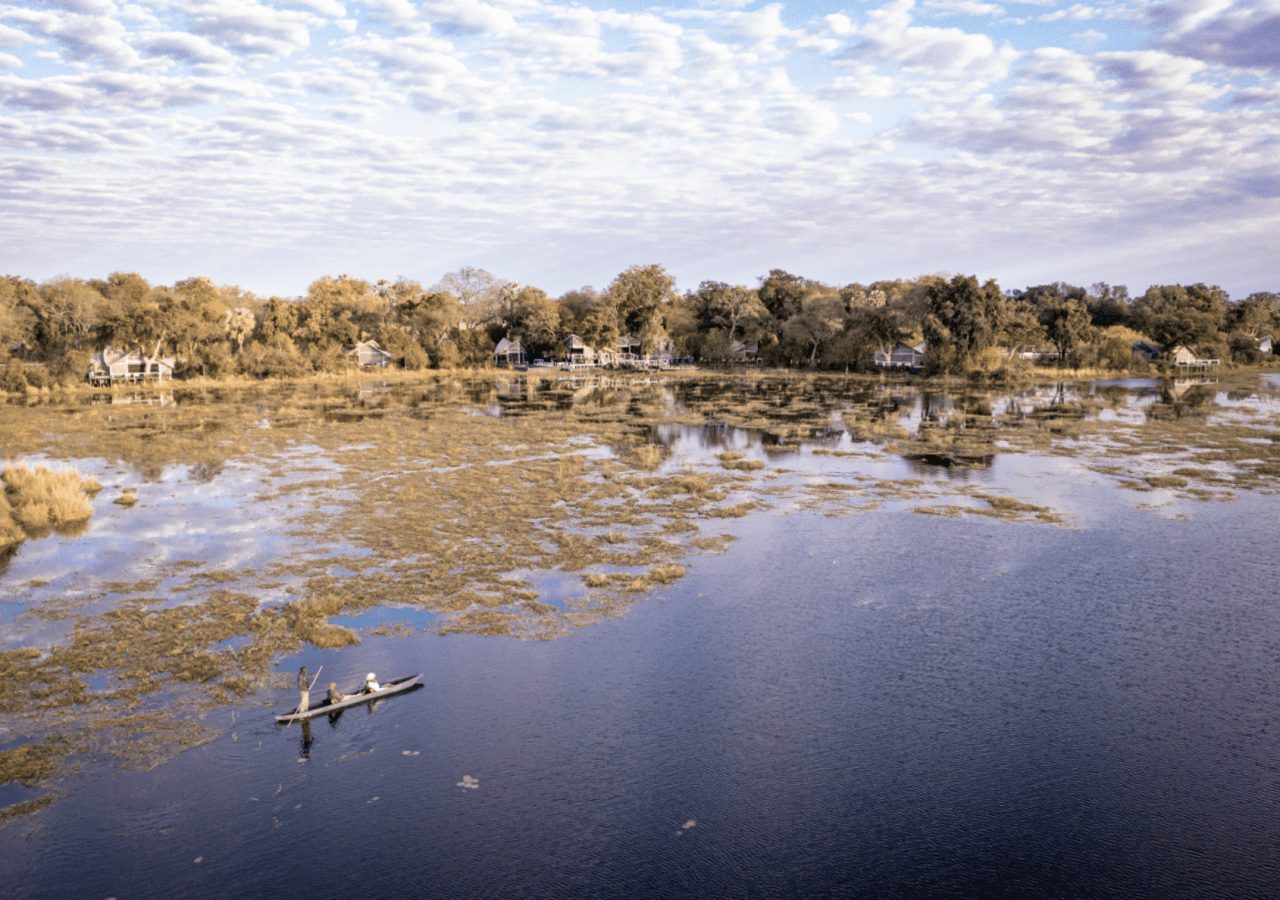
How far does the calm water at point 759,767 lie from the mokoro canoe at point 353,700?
0.29 m

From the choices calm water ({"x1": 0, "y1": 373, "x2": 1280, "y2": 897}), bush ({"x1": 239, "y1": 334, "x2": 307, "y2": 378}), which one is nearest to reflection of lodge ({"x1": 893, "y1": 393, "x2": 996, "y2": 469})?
calm water ({"x1": 0, "y1": 373, "x2": 1280, "y2": 897})

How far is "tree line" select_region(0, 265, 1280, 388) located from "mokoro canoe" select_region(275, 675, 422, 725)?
324 feet

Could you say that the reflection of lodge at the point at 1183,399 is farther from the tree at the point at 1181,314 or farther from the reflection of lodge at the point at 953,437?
the tree at the point at 1181,314

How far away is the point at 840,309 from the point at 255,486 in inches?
4479

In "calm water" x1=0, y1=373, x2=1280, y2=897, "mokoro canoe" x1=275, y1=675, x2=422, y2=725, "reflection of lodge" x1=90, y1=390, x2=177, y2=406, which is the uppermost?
"reflection of lodge" x1=90, y1=390, x2=177, y2=406

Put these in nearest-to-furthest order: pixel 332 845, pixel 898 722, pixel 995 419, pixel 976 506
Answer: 1. pixel 332 845
2. pixel 898 722
3. pixel 976 506
4. pixel 995 419

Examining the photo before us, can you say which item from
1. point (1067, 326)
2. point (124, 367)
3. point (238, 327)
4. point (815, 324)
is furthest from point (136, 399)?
point (1067, 326)

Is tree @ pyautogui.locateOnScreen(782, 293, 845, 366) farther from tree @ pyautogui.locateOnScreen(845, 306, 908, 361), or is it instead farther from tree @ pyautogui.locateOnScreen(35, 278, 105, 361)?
tree @ pyautogui.locateOnScreen(35, 278, 105, 361)

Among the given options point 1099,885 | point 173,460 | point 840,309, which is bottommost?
point 1099,885

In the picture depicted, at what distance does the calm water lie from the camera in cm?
1361

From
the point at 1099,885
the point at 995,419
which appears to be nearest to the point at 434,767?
the point at 1099,885

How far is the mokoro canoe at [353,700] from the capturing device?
1773cm

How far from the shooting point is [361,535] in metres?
32.1

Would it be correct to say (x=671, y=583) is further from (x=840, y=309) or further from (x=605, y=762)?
(x=840, y=309)
